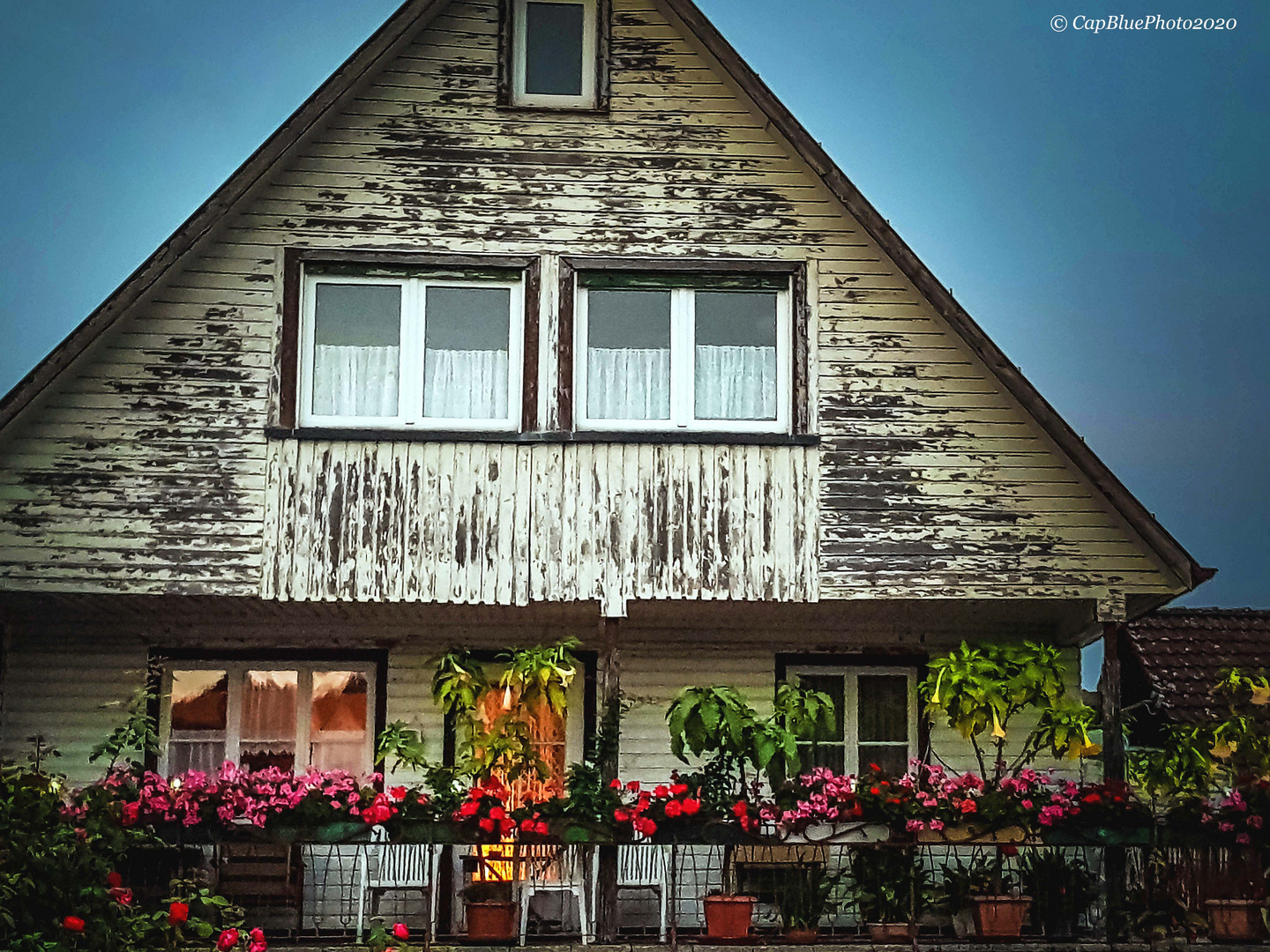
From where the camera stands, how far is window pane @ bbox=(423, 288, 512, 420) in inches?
535

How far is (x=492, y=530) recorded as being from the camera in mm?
13242

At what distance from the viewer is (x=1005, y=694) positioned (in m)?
12.9

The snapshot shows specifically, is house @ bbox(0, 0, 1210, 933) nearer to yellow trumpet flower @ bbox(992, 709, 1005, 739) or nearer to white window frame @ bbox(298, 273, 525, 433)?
white window frame @ bbox(298, 273, 525, 433)

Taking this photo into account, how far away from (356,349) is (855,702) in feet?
18.2

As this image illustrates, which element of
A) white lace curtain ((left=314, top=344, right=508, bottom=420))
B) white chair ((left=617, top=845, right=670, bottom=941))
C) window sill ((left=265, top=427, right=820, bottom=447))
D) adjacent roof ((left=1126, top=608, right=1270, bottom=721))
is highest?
white lace curtain ((left=314, top=344, right=508, bottom=420))

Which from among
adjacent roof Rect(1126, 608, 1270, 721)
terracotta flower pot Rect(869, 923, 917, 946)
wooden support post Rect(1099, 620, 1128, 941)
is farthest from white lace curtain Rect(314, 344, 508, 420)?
adjacent roof Rect(1126, 608, 1270, 721)

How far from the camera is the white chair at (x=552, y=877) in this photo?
12352 millimetres

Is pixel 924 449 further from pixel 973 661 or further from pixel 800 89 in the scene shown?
pixel 800 89

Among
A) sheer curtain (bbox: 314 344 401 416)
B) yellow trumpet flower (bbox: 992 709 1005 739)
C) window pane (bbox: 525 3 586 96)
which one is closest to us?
yellow trumpet flower (bbox: 992 709 1005 739)

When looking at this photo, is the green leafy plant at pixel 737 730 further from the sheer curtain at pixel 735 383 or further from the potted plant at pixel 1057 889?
the sheer curtain at pixel 735 383

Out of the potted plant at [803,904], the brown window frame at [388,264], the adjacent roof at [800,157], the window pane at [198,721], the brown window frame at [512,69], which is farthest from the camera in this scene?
the window pane at [198,721]

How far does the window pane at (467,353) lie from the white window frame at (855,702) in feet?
12.7

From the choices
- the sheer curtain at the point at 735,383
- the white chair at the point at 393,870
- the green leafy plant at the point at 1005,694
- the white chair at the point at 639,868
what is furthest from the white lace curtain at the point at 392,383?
the green leafy plant at the point at 1005,694

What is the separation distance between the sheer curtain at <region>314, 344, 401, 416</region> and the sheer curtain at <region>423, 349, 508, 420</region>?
30cm
